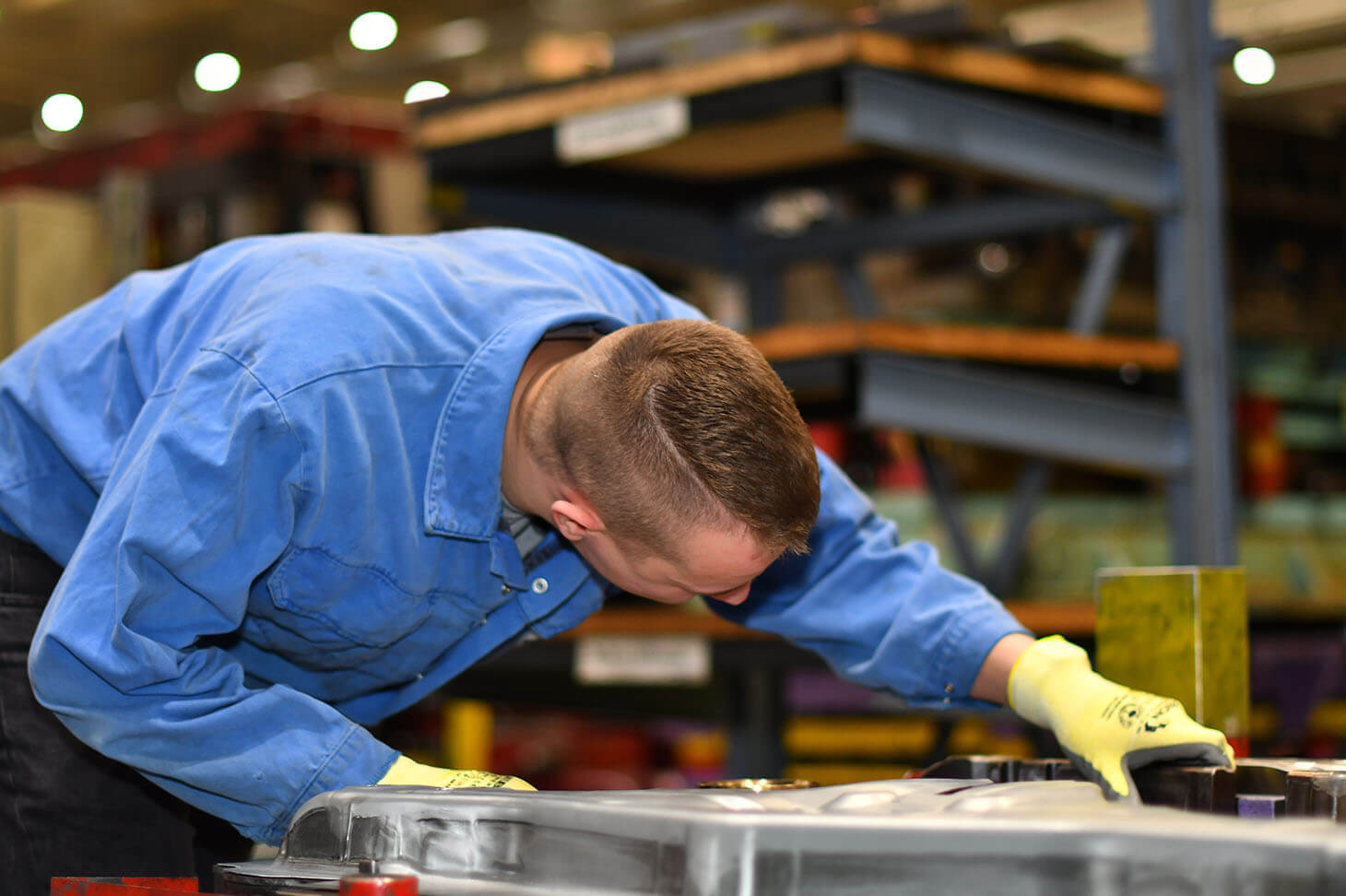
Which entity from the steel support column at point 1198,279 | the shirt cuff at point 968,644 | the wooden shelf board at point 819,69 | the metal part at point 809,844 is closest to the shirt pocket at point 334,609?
the metal part at point 809,844

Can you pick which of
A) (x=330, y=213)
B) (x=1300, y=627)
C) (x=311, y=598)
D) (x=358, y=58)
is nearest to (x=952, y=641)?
(x=311, y=598)

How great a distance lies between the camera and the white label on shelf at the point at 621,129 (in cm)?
258

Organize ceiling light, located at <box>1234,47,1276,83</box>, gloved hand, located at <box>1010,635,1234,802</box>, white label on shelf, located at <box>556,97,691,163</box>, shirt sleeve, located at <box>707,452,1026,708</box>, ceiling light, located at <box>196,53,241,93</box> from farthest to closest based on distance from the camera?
ceiling light, located at <box>196,53,241,93</box>
ceiling light, located at <box>1234,47,1276,83</box>
white label on shelf, located at <box>556,97,691,163</box>
shirt sleeve, located at <box>707,452,1026,708</box>
gloved hand, located at <box>1010,635,1234,802</box>

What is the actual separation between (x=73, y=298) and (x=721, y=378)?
208cm

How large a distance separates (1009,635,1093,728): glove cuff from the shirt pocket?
2.13ft

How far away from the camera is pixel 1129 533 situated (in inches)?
126

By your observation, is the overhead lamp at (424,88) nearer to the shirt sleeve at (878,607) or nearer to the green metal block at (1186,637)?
the shirt sleeve at (878,607)

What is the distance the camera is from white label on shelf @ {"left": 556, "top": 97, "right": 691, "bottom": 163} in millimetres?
2582

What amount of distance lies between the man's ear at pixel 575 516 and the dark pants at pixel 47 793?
53cm

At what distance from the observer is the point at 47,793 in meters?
1.51

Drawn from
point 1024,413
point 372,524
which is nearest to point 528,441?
point 372,524

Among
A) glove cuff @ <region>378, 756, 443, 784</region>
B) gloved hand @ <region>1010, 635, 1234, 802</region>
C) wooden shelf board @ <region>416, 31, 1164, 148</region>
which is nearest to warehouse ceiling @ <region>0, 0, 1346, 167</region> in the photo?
wooden shelf board @ <region>416, 31, 1164, 148</region>

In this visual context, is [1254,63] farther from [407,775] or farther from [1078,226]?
[407,775]

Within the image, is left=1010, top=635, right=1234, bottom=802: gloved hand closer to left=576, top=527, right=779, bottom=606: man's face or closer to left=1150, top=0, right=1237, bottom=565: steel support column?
left=576, top=527, right=779, bottom=606: man's face
